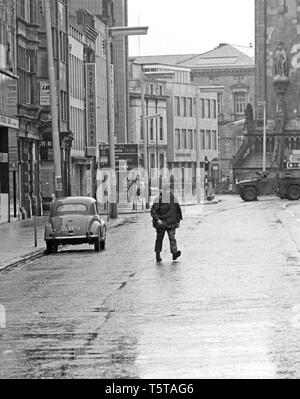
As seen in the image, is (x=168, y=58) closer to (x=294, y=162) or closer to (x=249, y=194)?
(x=294, y=162)

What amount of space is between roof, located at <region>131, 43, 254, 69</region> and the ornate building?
191 ft

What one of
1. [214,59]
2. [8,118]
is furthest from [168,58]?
[8,118]

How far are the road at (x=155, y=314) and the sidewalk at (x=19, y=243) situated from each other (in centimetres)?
67

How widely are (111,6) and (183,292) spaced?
295ft

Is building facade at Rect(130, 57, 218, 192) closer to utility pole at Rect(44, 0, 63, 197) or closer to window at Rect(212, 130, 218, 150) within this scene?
window at Rect(212, 130, 218, 150)

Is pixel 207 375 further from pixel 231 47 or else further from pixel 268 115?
pixel 231 47

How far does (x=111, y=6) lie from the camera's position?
110750mm

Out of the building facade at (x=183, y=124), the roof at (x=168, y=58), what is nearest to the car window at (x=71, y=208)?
the building facade at (x=183, y=124)

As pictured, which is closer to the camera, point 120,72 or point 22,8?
point 22,8

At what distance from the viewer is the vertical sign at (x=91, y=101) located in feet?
288

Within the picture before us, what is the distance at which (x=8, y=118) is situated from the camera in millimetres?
56562

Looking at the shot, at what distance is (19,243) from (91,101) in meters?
49.1

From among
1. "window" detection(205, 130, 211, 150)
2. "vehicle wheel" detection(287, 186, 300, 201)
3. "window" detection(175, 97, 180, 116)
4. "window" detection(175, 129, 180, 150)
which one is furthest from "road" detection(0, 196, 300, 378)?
"window" detection(205, 130, 211, 150)

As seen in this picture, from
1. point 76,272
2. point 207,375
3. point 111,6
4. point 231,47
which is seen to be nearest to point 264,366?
point 207,375
